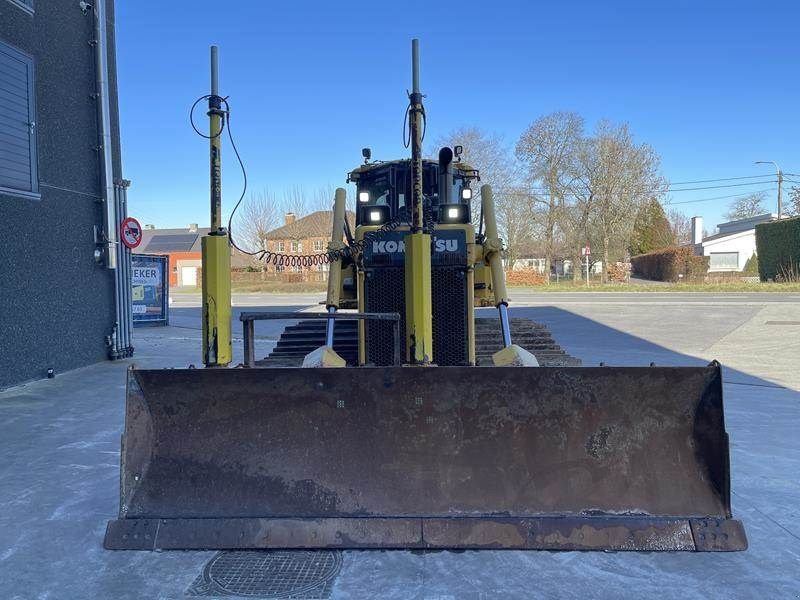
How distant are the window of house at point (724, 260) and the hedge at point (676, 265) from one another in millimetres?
12192

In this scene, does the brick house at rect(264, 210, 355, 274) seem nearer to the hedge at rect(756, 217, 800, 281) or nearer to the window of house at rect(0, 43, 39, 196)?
the hedge at rect(756, 217, 800, 281)

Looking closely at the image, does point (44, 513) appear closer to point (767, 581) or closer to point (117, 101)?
point (767, 581)

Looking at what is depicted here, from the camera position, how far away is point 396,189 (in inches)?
259

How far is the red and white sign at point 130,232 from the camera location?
33.4ft

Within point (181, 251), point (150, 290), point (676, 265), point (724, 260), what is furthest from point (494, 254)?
point (181, 251)

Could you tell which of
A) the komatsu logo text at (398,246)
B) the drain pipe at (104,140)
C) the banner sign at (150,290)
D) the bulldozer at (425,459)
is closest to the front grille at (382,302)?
the komatsu logo text at (398,246)

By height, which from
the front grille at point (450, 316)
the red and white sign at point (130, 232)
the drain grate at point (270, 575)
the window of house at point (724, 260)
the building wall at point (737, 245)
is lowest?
the drain grate at point (270, 575)

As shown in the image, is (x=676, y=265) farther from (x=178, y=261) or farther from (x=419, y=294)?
(x=178, y=261)

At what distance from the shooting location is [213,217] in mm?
4414

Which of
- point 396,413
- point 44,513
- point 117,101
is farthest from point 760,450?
point 117,101

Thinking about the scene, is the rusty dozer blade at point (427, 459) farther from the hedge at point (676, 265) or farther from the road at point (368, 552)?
A: the hedge at point (676, 265)

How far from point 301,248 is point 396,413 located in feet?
159

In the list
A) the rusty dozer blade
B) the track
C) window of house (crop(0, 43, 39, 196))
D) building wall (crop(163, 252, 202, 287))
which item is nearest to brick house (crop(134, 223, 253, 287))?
building wall (crop(163, 252, 202, 287))

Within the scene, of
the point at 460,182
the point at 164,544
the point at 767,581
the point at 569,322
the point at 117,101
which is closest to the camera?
the point at 767,581
